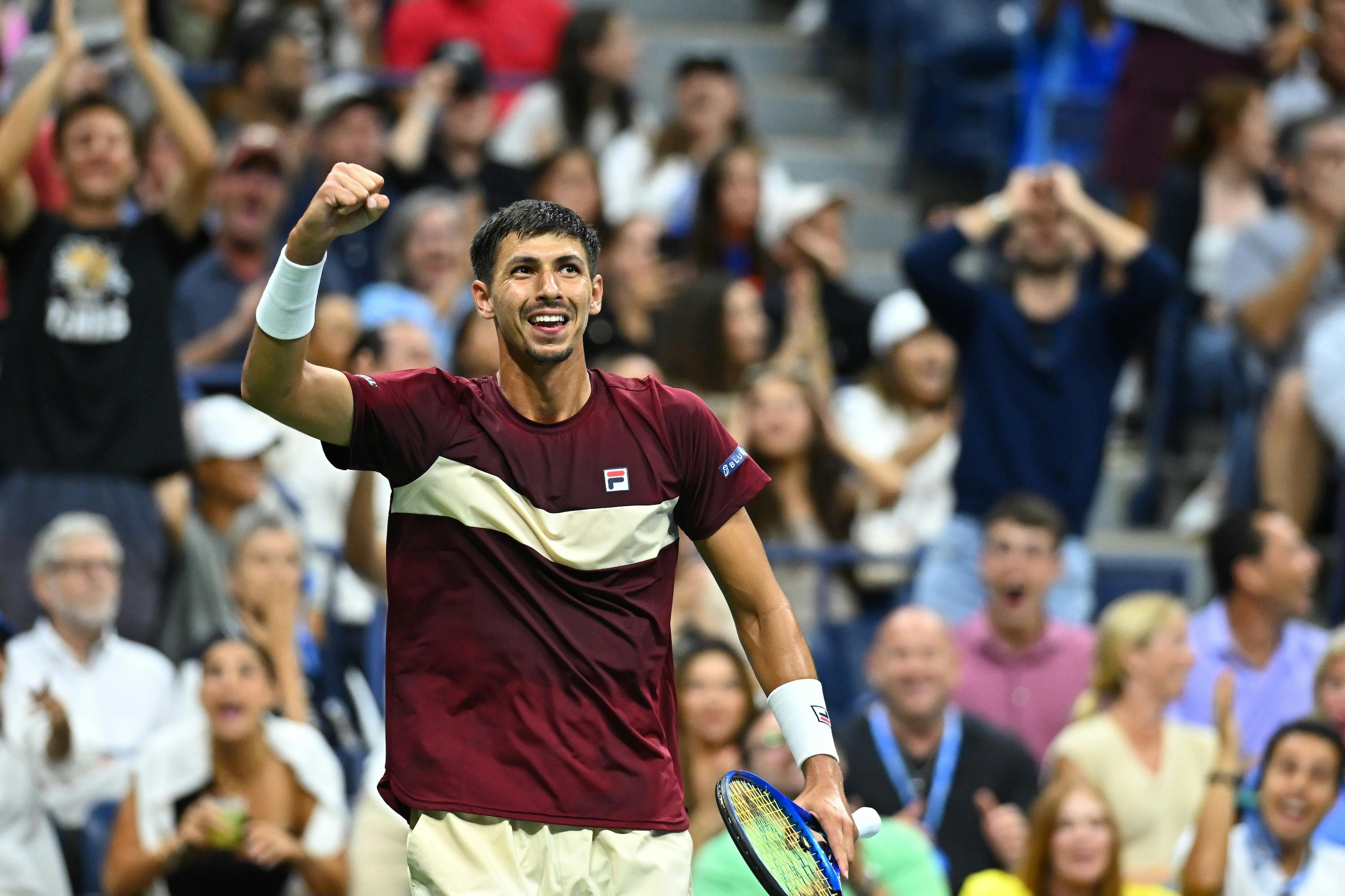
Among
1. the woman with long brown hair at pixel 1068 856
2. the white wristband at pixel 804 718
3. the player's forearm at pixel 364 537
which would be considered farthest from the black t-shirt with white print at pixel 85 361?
the white wristband at pixel 804 718

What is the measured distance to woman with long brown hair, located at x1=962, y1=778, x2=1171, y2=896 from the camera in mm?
6184


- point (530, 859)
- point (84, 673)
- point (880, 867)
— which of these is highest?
point (530, 859)

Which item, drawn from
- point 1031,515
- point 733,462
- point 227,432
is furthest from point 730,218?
point 733,462

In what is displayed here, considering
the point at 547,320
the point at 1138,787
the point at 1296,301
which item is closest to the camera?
the point at 547,320

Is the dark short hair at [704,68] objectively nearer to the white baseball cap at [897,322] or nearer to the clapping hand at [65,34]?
the white baseball cap at [897,322]

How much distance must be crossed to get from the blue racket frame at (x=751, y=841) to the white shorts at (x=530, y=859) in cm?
19

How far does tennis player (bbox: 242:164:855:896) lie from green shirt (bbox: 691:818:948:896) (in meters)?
2.10

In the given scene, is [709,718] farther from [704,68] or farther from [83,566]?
[704,68]

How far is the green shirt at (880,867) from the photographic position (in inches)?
237

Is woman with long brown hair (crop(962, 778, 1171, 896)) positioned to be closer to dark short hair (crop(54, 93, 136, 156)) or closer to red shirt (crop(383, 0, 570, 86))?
dark short hair (crop(54, 93, 136, 156))

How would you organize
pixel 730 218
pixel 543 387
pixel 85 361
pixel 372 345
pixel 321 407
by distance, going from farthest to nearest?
1. pixel 730 218
2. pixel 372 345
3. pixel 85 361
4. pixel 543 387
5. pixel 321 407

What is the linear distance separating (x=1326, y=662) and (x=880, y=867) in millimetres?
1886

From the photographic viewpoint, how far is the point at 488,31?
11.1m

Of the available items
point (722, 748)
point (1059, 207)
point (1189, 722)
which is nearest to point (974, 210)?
point (1059, 207)
